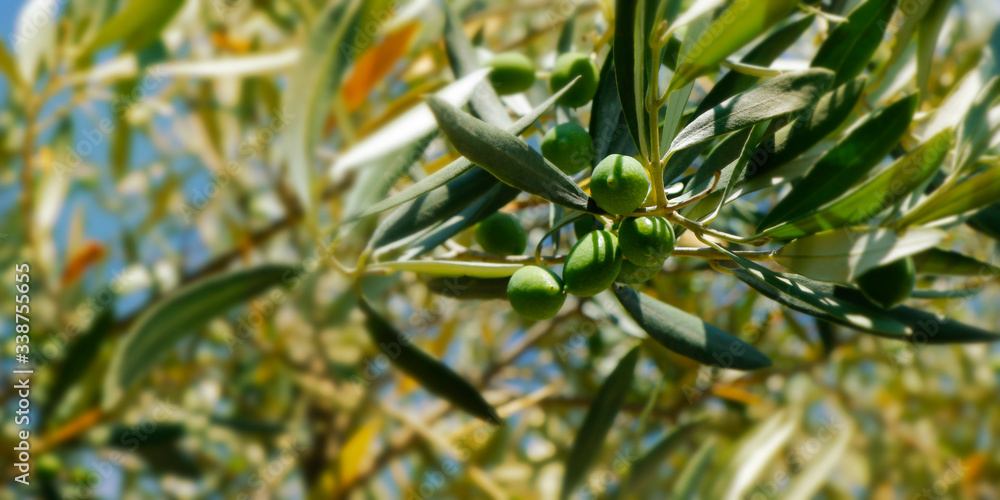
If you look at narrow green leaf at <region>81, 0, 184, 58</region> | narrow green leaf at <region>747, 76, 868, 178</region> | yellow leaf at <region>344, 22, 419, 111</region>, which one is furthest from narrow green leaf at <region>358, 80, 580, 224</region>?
yellow leaf at <region>344, 22, 419, 111</region>

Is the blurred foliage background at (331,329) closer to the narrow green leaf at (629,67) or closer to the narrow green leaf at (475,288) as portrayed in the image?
the narrow green leaf at (475,288)

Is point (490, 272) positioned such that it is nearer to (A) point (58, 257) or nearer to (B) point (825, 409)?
(A) point (58, 257)

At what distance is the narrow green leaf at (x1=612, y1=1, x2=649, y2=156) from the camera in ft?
1.99

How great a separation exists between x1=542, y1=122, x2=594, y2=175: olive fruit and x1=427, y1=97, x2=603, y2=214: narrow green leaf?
0.09 metres

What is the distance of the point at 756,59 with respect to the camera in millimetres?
867

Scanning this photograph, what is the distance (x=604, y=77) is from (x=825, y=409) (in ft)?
9.47

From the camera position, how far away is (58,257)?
2.62m

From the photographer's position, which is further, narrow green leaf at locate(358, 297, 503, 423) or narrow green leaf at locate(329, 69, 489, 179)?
narrow green leaf at locate(358, 297, 503, 423)

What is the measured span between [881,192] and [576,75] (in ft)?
A: 1.32

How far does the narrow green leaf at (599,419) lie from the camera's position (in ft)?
3.37

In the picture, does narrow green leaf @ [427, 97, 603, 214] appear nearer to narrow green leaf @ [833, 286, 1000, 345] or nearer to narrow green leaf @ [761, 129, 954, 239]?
narrow green leaf @ [761, 129, 954, 239]

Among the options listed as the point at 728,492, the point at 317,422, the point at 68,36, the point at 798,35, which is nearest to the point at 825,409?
the point at 728,492

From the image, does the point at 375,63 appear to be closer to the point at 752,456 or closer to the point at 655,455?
the point at 655,455

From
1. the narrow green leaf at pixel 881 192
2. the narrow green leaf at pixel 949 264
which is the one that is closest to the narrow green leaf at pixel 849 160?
the narrow green leaf at pixel 881 192
